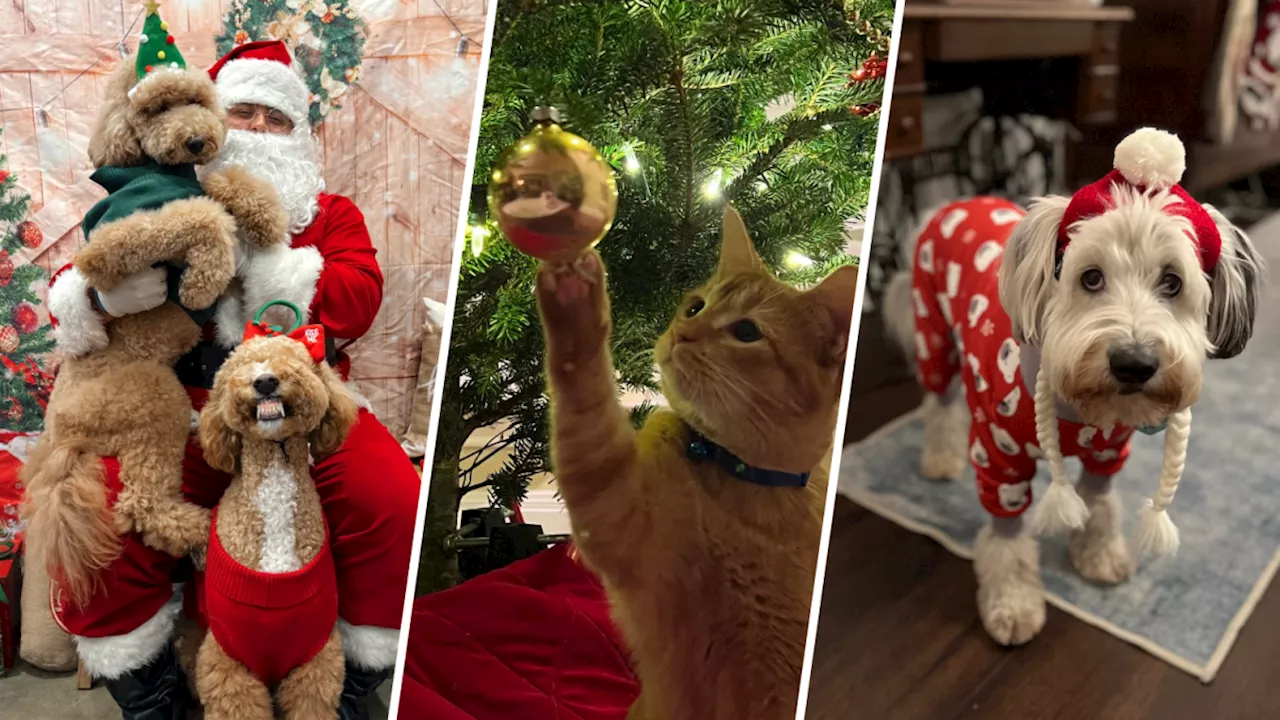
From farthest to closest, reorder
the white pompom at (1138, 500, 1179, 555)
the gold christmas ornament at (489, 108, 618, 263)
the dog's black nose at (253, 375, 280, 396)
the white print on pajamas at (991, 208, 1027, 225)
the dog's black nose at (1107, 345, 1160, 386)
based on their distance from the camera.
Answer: the white print on pajamas at (991, 208, 1027, 225), the dog's black nose at (253, 375, 280, 396), the white pompom at (1138, 500, 1179, 555), the dog's black nose at (1107, 345, 1160, 386), the gold christmas ornament at (489, 108, 618, 263)

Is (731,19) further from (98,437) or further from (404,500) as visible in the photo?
(98,437)

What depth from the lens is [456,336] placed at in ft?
2.53

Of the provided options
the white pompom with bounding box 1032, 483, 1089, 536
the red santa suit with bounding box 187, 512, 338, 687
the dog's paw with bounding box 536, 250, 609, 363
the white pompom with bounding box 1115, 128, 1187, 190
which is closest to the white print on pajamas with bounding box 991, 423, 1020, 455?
the white pompom with bounding box 1032, 483, 1089, 536

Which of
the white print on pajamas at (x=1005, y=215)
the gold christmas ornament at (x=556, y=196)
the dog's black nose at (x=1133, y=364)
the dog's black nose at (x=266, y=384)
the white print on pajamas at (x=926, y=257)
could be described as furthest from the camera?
the white print on pajamas at (x=926, y=257)

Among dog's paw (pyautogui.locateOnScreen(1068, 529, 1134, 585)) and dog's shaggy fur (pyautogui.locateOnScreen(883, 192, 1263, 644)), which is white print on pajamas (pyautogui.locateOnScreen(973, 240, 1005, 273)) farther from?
dog's paw (pyautogui.locateOnScreen(1068, 529, 1134, 585))

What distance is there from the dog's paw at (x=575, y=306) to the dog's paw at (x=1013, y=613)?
796 millimetres

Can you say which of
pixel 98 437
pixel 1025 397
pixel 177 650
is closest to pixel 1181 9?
pixel 1025 397

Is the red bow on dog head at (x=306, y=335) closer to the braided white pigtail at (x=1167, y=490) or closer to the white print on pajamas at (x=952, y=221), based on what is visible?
the white print on pajamas at (x=952, y=221)

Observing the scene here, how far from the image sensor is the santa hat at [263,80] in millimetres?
1174

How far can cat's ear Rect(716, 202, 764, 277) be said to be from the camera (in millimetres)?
702

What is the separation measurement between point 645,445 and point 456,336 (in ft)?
0.67

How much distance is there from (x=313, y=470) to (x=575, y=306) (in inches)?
25.7

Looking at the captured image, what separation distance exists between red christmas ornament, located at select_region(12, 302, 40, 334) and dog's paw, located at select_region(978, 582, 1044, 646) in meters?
1.58

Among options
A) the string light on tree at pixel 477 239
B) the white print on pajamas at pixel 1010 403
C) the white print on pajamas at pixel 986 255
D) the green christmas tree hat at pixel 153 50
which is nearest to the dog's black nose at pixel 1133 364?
the white print on pajamas at pixel 1010 403
